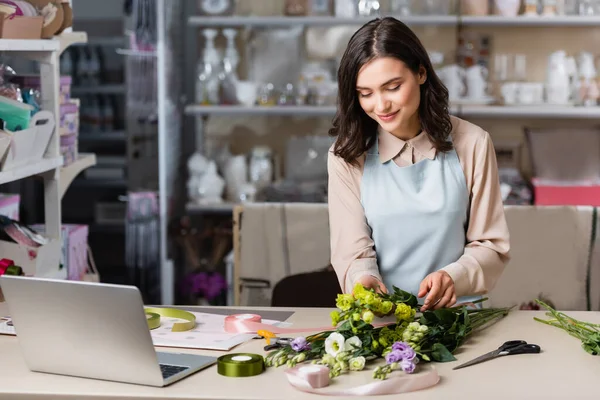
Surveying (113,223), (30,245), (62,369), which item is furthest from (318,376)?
(113,223)

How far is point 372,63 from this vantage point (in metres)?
1.95

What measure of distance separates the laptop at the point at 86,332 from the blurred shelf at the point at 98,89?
374cm

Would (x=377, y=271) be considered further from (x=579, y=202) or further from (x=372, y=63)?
(x=579, y=202)

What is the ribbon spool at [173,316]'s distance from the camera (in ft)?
6.19

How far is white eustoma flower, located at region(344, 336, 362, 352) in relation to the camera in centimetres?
164

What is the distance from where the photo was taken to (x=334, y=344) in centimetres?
163

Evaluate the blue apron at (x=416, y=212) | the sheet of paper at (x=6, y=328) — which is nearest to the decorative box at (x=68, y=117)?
the sheet of paper at (x=6, y=328)

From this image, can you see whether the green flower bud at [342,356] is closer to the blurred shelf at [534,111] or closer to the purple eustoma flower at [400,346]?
the purple eustoma flower at [400,346]

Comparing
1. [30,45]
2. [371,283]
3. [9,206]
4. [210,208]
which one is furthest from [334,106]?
[371,283]

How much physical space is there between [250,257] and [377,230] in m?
1.22

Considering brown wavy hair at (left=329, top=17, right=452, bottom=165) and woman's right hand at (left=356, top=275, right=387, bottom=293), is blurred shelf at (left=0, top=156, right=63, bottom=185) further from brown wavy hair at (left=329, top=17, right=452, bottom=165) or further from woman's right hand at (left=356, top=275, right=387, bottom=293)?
woman's right hand at (left=356, top=275, right=387, bottom=293)

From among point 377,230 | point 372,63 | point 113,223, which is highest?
point 372,63

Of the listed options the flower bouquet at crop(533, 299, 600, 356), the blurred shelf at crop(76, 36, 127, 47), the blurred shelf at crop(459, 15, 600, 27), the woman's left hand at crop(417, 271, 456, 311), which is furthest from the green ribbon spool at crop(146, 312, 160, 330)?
the blurred shelf at crop(76, 36, 127, 47)

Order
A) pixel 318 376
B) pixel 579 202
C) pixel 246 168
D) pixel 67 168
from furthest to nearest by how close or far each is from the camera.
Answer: pixel 246 168, pixel 579 202, pixel 67 168, pixel 318 376
